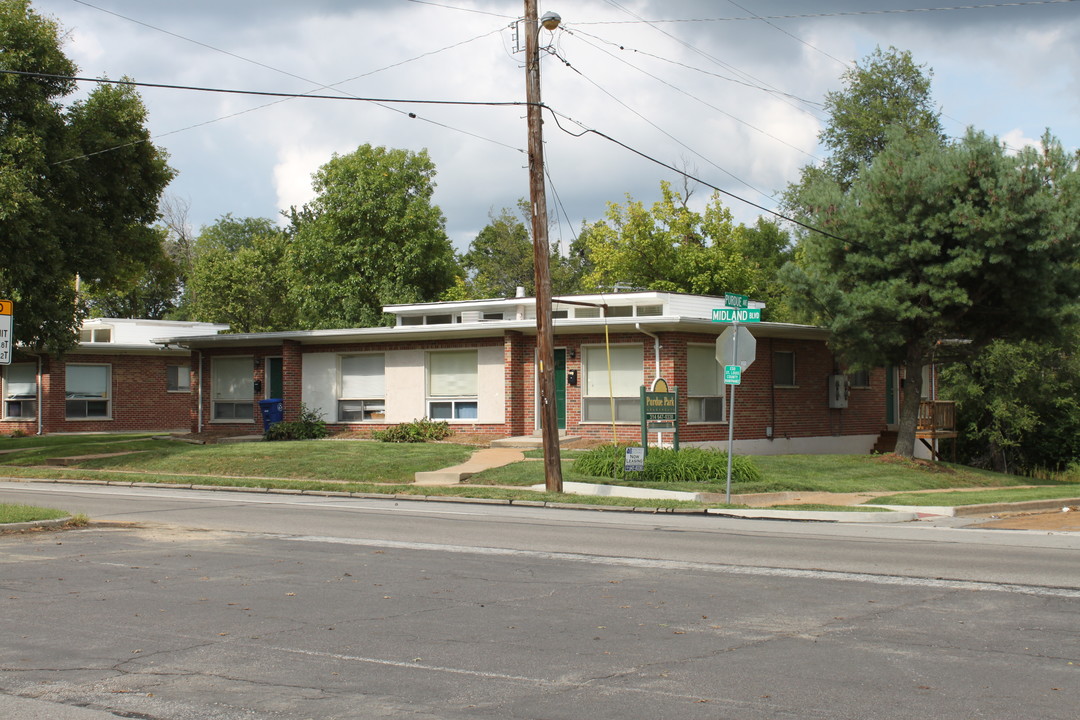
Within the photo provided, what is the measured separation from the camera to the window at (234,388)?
33.5m

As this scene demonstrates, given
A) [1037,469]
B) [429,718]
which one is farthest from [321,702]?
[1037,469]

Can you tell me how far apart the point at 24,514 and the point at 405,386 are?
1642 centimetres

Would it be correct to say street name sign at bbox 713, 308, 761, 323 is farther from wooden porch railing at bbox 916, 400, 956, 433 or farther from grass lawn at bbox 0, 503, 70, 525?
wooden porch railing at bbox 916, 400, 956, 433

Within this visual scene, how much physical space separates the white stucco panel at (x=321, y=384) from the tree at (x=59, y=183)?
225 inches

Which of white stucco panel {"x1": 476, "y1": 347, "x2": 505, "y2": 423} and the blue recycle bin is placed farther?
the blue recycle bin

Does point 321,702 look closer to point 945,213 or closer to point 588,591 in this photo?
point 588,591

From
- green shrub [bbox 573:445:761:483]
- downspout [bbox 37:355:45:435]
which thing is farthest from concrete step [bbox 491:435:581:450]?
downspout [bbox 37:355:45:435]

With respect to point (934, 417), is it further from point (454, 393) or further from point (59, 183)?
point (59, 183)

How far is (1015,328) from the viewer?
1041 inches

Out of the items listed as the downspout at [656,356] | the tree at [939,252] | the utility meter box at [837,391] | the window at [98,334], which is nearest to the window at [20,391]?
the window at [98,334]

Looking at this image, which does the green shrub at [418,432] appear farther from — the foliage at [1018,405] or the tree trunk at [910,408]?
the foliage at [1018,405]

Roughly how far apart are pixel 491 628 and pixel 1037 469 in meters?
35.6

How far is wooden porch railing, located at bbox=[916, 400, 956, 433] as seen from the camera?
30.9 metres

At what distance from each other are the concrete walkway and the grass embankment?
315mm
